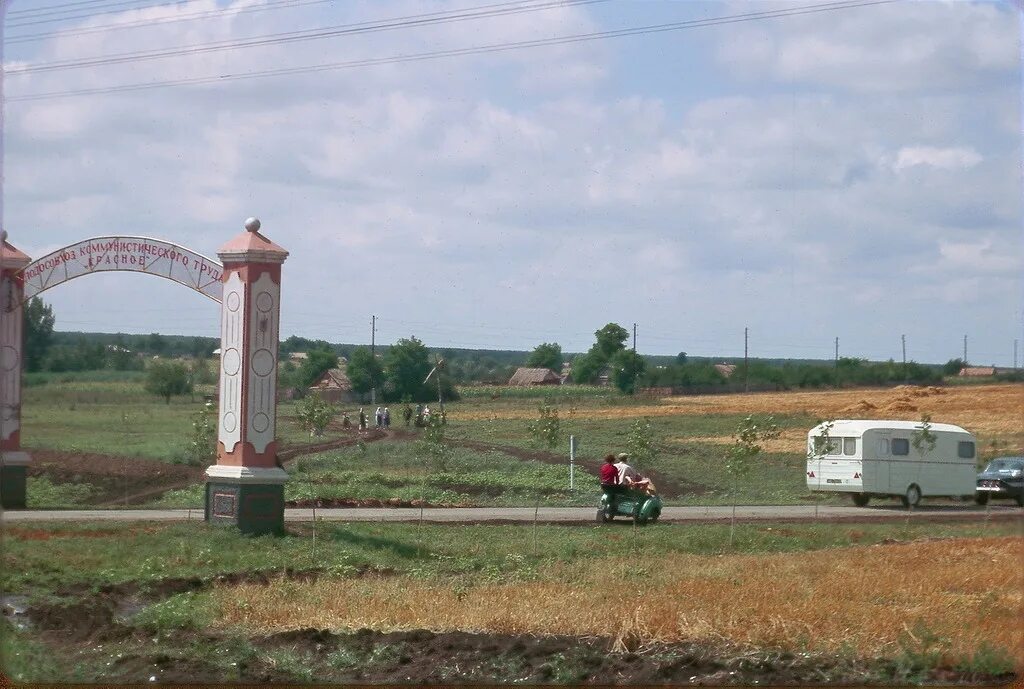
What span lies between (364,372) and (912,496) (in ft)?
140

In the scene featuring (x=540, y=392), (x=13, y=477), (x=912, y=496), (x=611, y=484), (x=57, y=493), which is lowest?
(x=57, y=493)

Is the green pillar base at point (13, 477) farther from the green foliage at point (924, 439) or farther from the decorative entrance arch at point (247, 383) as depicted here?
the green foliage at point (924, 439)

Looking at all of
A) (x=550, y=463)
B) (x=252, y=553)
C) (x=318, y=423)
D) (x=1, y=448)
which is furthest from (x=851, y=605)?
(x=550, y=463)

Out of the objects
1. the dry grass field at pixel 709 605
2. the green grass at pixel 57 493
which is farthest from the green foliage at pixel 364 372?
the dry grass field at pixel 709 605

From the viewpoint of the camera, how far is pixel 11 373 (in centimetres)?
2845

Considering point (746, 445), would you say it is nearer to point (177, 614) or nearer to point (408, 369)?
point (177, 614)

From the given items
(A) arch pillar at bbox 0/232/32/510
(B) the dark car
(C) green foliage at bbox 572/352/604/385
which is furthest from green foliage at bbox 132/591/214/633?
(C) green foliage at bbox 572/352/604/385

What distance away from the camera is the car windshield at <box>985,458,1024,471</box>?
38.5 metres

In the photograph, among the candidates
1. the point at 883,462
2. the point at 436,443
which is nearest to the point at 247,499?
the point at 436,443

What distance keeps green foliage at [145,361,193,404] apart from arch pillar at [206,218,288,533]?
30.8 m

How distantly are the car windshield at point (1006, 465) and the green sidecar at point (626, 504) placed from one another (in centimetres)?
1669

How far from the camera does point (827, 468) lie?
1396 inches

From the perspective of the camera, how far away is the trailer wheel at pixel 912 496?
116 feet

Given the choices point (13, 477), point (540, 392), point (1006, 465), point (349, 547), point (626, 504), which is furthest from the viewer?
point (540, 392)
